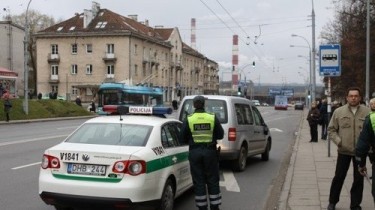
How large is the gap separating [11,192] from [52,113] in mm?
33308

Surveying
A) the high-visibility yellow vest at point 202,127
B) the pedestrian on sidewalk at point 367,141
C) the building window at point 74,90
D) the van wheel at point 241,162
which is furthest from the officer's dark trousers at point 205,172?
the building window at point 74,90

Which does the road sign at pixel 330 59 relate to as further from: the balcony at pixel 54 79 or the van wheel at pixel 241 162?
the balcony at pixel 54 79

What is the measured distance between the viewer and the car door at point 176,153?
7.60 metres

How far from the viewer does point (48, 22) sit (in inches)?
3629

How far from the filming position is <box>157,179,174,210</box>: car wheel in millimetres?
7027

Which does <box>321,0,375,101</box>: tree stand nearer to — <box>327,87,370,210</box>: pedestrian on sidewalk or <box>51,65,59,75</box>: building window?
<box>327,87,370,210</box>: pedestrian on sidewalk

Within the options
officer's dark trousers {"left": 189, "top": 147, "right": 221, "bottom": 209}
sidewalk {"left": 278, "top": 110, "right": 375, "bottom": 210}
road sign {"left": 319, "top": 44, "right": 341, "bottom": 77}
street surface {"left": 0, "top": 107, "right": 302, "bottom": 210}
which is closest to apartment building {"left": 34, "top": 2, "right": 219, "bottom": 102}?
road sign {"left": 319, "top": 44, "right": 341, "bottom": 77}

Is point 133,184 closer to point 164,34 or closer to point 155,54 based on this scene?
point 155,54

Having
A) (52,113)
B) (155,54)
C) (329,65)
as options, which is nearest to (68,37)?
(155,54)

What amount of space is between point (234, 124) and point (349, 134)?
499 cm

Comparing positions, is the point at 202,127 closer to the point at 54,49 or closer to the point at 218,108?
the point at 218,108

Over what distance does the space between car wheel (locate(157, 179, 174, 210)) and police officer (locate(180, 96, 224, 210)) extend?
376mm

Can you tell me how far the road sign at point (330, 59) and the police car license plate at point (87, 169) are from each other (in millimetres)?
10466

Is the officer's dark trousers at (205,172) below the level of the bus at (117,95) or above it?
below
